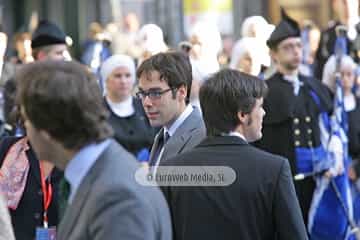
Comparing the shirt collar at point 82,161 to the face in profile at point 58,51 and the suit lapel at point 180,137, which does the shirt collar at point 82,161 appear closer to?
the suit lapel at point 180,137

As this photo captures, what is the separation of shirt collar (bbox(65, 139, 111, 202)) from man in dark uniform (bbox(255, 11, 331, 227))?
5.17 metres

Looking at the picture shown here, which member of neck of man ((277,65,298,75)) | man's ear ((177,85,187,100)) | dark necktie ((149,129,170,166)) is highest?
man's ear ((177,85,187,100))

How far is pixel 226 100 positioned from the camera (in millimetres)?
4945

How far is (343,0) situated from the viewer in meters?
10.9

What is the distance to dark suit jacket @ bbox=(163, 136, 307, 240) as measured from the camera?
4.80 m

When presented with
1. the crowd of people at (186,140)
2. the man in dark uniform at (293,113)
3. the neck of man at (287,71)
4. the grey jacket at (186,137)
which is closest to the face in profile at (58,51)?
the crowd of people at (186,140)

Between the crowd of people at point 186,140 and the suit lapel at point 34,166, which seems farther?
the suit lapel at point 34,166

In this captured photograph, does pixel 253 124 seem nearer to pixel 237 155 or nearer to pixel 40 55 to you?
pixel 237 155

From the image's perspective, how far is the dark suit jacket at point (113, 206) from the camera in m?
3.56

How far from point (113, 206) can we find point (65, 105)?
357 millimetres

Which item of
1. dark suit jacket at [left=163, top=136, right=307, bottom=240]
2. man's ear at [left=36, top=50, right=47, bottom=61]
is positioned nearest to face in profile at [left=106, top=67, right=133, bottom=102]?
man's ear at [left=36, top=50, right=47, bottom=61]

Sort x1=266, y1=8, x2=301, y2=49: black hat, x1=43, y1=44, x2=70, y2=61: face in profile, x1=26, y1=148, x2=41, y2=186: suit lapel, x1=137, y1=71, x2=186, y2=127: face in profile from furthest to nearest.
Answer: x1=266, y1=8, x2=301, y2=49: black hat, x1=43, y1=44, x2=70, y2=61: face in profile, x1=26, y1=148, x2=41, y2=186: suit lapel, x1=137, y1=71, x2=186, y2=127: face in profile

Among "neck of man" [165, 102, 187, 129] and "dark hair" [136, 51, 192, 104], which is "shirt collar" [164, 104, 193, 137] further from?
"dark hair" [136, 51, 192, 104]

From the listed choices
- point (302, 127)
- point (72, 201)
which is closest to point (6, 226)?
point (72, 201)
